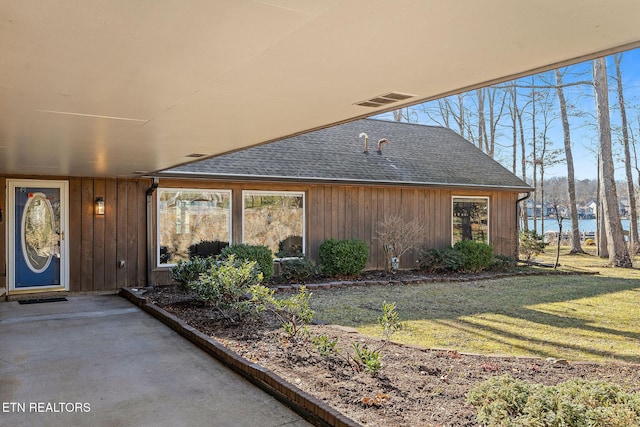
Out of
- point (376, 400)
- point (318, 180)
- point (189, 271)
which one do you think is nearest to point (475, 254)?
point (318, 180)

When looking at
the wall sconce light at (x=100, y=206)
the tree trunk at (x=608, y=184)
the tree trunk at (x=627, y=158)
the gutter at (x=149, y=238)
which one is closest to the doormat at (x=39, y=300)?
the gutter at (x=149, y=238)

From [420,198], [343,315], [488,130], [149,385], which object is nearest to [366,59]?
[149,385]

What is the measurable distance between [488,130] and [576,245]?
1074 centimetres

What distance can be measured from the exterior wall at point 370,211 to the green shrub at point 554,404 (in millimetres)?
7832

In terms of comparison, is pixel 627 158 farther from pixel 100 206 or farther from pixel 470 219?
pixel 100 206

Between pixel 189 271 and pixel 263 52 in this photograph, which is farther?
pixel 189 271

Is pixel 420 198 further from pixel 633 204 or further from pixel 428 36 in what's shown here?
pixel 633 204

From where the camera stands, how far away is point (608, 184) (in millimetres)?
15922

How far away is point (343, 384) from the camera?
12.8 ft

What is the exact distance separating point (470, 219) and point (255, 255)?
23.0 feet

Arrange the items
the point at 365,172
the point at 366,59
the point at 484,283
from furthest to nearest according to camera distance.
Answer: the point at 365,172, the point at 484,283, the point at 366,59

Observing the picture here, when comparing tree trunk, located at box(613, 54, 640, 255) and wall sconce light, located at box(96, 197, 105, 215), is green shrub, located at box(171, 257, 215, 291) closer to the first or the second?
wall sconce light, located at box(96, 197, 105, 215)

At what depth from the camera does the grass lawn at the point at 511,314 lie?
5617 millimetres

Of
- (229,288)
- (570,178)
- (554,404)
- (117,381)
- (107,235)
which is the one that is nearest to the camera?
(554,404)
